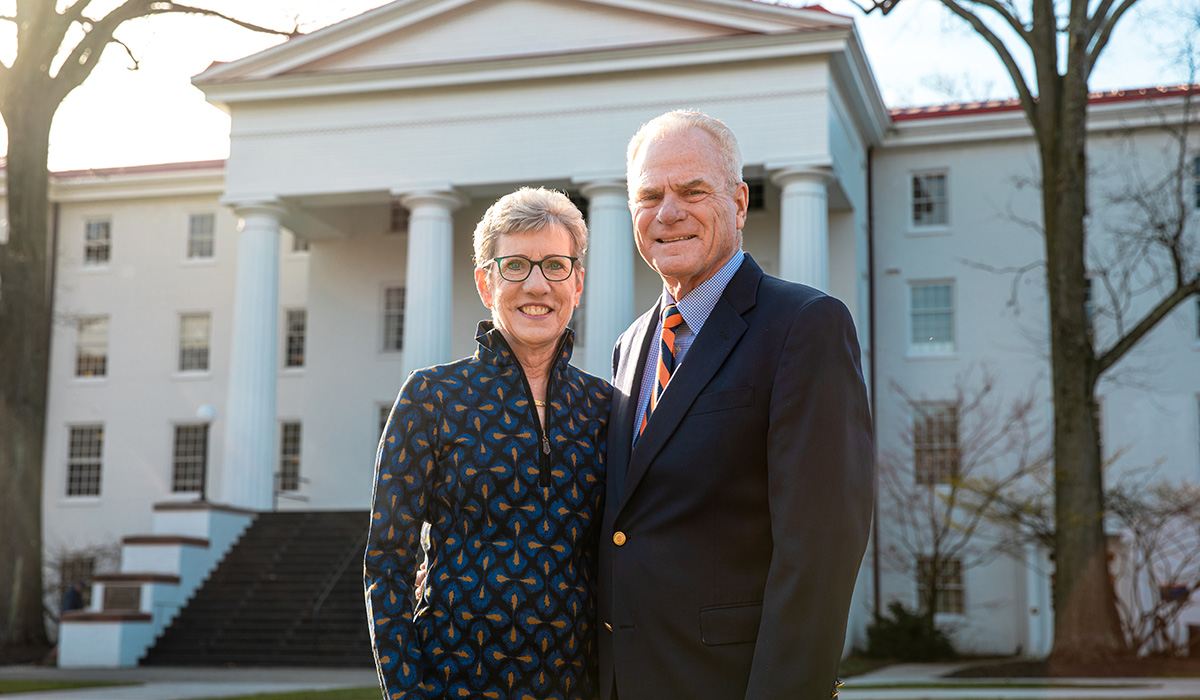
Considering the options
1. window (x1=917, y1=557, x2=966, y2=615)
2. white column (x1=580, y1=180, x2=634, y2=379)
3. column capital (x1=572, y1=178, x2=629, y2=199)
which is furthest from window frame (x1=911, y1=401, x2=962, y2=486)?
column capital (x1=572, y1=178, x2=629, y2=199)

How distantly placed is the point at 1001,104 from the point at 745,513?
2835 centimetres

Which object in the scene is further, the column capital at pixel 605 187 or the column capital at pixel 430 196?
the column capital at pixel 430 196

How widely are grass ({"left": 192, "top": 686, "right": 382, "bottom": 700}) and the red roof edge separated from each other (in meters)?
20.8

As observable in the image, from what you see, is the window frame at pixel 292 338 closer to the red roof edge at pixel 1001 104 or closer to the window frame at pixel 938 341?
the window frame at pixel 938 341

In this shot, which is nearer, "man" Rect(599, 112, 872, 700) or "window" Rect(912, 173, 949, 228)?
"man" Rect(599, 112, 872, 700)

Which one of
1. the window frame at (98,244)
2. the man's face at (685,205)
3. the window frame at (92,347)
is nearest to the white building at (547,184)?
the window frame at (92,347)

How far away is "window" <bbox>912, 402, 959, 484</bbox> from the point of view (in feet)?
91.5

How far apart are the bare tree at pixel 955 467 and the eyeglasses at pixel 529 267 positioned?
2398cm

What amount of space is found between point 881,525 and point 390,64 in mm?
14994

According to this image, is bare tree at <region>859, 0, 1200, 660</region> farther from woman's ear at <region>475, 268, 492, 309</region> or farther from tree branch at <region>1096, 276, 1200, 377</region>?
woman's ear at <region>475, 268, 492, 309</region>

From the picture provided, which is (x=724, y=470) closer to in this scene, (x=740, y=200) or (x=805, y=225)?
(x=740, y=200)

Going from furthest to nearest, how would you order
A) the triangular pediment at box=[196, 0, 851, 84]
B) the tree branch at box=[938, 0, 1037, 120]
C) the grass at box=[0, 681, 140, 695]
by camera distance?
the triangular pediment at box=[196, 0, 851, 84] → the tree branch at box=[938, 0, 1037, 120] → the grass at box=[0, 681, 140, 695]

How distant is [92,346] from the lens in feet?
113

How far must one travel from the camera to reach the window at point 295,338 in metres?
32.3
